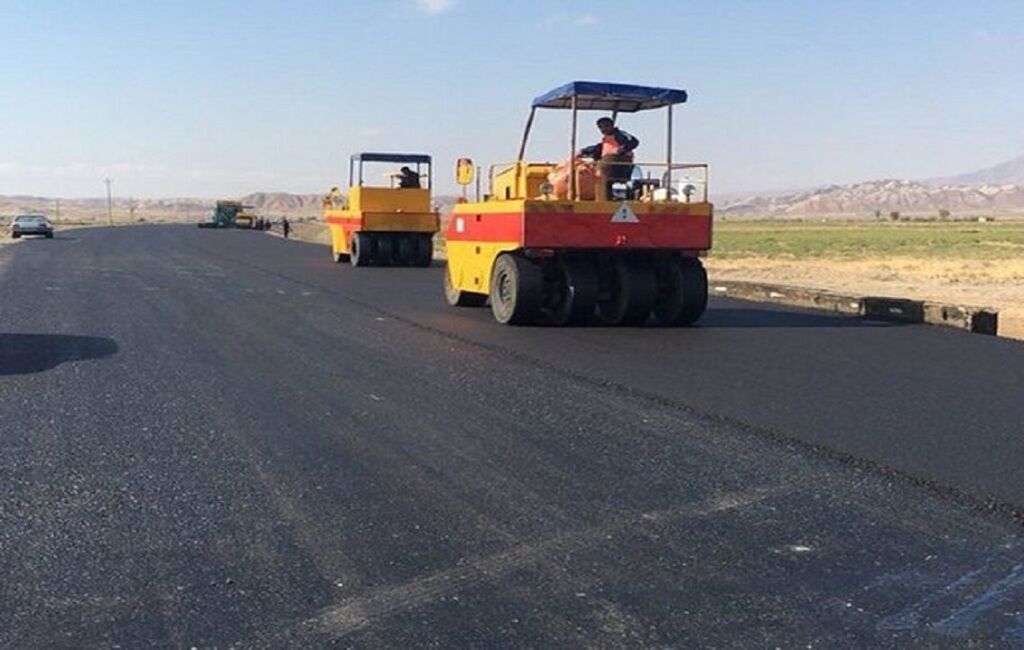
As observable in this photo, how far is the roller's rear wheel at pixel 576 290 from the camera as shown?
1346cm

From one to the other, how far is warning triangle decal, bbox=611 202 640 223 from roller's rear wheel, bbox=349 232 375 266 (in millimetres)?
14125

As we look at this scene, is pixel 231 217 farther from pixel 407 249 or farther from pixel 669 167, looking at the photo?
pixel 669 167

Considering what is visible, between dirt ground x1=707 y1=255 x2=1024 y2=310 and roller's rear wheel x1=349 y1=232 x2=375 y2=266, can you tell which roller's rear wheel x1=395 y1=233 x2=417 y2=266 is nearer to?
roller's rear wheel x1=349 y1=232 x2=375 y2=266

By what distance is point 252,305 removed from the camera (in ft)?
51.3

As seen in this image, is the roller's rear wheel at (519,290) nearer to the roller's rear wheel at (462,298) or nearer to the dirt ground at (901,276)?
the roller's rear wheel at (462,298)

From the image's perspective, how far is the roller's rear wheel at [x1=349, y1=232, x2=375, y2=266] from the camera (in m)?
26.8

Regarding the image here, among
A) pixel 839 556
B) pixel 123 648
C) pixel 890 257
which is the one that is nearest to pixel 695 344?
pixel 839 556

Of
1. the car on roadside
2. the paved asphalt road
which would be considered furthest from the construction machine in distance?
the paved asphalt road

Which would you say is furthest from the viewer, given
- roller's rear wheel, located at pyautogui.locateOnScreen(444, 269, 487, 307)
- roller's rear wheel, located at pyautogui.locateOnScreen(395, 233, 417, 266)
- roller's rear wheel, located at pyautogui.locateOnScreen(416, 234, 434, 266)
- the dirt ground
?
roller's rear wheel, located at pyautogui.locateOnScreen(416, 234, 434, 266)

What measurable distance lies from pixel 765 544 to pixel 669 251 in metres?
9.15

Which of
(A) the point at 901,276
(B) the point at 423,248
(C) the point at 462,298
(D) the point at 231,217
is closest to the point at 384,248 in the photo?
(B) the point at 423,248

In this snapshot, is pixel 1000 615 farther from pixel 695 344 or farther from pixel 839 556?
pixel 695 344

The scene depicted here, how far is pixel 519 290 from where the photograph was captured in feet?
44.1

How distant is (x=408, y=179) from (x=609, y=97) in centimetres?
1423
